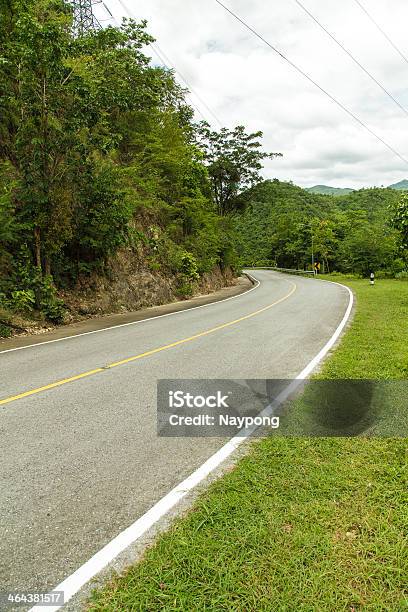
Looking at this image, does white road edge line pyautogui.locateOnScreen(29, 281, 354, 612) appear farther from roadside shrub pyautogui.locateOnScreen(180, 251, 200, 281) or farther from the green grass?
roadside shrub pyautogui.locateOnScreen(180, 251, 200, 281)

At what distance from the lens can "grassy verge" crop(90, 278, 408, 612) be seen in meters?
2.21

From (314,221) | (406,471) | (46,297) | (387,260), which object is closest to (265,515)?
(406,471)

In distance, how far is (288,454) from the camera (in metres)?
3.79

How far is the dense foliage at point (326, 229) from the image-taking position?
132 ft

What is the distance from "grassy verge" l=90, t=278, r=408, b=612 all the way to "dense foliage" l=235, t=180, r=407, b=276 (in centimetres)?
1291

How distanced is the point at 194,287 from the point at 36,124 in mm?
14674

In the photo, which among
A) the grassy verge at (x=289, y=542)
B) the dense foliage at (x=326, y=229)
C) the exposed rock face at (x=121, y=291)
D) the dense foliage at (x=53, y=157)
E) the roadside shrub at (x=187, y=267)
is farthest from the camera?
the dense foliage at (x=326, y=229)

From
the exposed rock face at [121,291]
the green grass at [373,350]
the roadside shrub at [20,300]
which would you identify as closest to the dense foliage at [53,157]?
the roadside shrub at [20,300]

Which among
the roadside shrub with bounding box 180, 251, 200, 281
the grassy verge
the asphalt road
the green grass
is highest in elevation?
the roadside shrub with bounding box 180, 251, 200, 281

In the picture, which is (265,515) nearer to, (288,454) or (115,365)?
(288,454)

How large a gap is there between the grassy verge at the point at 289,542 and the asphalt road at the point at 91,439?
1.56ft
